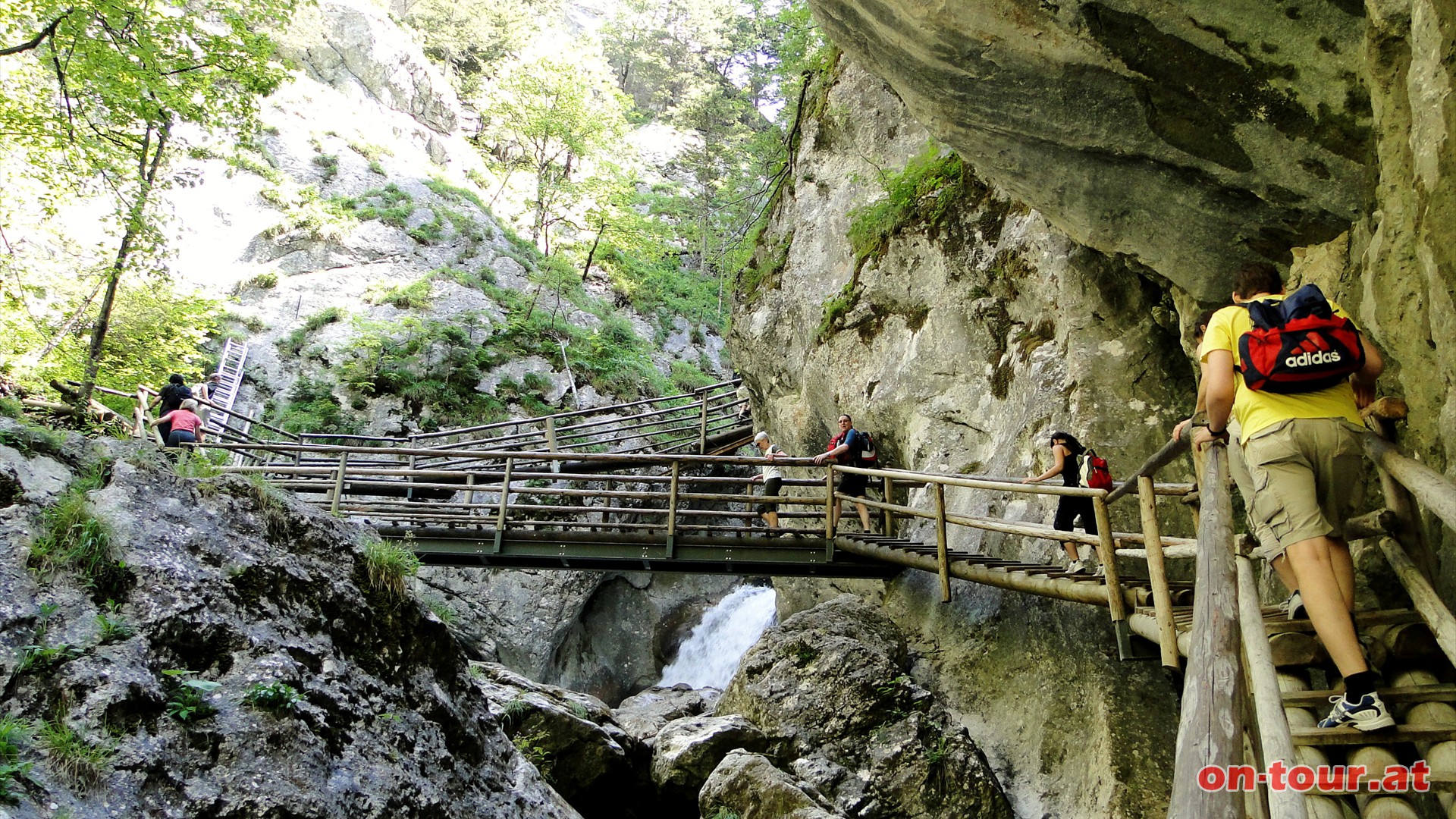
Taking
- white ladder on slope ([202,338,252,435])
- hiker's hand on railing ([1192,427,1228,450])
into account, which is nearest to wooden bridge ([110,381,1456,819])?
hiker's hand on railing ([1192,427,1228,450])

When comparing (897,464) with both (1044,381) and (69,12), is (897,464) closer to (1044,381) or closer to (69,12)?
(1044,381)

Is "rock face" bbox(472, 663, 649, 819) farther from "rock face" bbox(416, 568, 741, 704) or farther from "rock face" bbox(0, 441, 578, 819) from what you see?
"rock face" bbox(416, 568, 741, 704)

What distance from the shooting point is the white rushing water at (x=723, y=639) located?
46.8 ft

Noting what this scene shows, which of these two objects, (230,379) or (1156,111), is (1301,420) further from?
(230,379)

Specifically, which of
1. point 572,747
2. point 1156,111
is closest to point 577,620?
point 572,747

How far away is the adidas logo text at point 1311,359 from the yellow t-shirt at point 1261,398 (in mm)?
136

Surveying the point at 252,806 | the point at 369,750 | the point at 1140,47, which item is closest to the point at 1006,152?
the point at 1140,47

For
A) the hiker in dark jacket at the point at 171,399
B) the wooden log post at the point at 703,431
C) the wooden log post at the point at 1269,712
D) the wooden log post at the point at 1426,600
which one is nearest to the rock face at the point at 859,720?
the wooden log post at the point at 1426,600

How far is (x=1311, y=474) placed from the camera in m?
3.01

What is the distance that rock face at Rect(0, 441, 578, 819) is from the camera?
3010mm

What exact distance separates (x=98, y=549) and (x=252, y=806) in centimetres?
132

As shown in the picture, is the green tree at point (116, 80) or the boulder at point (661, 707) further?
the boulder at point (661, 707)

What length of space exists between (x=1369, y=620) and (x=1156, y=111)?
3.67 metres

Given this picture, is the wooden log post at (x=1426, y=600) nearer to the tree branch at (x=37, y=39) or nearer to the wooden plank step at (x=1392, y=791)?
the wooden plank step at (x=1392, y=791)
